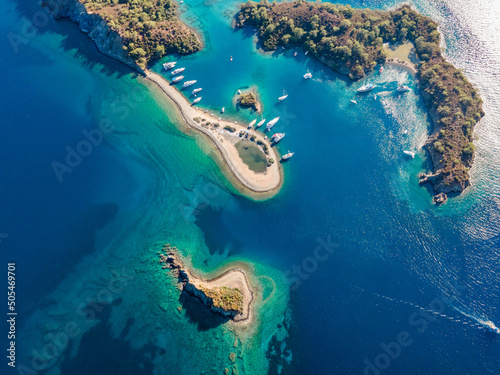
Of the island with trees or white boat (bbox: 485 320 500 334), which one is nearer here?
white boat (bbox: 485 320 500 334)

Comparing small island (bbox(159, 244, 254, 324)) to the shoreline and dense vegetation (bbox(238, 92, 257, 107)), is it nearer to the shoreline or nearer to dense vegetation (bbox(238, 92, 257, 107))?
the shoreline

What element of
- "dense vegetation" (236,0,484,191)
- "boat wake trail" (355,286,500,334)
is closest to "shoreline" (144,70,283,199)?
"dense vegetation" (236,0,484,191)

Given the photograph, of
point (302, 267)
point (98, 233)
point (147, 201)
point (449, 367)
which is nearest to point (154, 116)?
point (147, 201)

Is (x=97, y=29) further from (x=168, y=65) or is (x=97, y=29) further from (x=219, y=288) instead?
(x=219, y=288)

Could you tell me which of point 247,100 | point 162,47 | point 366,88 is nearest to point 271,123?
point 247,100

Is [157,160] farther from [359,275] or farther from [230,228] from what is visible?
[359,275]

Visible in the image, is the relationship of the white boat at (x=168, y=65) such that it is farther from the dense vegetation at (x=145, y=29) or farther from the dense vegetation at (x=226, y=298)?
the dense vegetation at (x=226, y=298)

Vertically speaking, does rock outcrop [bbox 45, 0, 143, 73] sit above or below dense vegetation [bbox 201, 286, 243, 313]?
above
